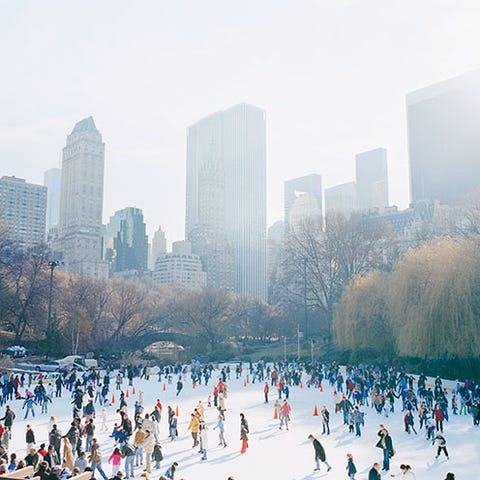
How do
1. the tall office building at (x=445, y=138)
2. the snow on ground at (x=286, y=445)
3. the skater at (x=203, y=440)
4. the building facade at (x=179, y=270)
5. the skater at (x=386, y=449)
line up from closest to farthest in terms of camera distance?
1. the snow on ground at (x=286, y=445)
2. the skater at (x=386, y=449)
3. the skater at (x=203, y=440)
4. the tall office building at (x=445, y=138)
5. the building facade at (x=179, y=270)

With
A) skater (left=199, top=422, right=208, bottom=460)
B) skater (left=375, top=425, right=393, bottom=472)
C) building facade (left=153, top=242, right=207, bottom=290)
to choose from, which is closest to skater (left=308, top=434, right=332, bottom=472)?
skater (left=375, top=425, right=393, bottom=472)

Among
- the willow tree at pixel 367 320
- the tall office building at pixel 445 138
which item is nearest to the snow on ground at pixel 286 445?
the willow tree at pixel 367 320

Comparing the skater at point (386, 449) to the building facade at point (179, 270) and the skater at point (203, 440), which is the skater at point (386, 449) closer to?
the skater at point (203, 440)

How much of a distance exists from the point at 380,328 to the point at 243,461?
94.1 feet

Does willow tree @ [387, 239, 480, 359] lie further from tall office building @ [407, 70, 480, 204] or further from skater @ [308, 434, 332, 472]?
tall office building @ [407, 70, 480, 204]

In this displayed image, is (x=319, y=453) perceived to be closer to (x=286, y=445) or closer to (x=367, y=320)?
(x=286, y=445)

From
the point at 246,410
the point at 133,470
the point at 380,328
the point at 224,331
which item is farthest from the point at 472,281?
the point at 224,331

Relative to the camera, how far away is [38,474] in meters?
10.7

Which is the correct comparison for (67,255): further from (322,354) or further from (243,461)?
(243,461)

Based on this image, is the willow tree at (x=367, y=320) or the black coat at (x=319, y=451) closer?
the black coat at (x=319, y=451)

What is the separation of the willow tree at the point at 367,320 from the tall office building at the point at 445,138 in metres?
120

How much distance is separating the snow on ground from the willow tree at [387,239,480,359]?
5.76m

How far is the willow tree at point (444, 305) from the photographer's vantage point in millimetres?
31297

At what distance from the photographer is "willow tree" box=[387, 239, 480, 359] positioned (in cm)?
3130
